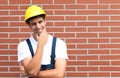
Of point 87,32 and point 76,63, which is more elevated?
point 87,32

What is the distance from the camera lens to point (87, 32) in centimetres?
440

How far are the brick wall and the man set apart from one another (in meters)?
0.93

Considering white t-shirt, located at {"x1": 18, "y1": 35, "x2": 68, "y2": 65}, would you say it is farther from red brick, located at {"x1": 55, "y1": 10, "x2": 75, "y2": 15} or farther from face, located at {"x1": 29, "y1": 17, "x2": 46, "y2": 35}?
red brick, located at {"x1": 55, "y1": 10, "x2": 75, "y2": 15}

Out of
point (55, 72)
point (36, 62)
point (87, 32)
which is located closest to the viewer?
point (36, 62)

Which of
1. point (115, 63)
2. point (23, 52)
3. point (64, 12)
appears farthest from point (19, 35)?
point (115, 63)

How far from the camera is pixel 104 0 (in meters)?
4.40

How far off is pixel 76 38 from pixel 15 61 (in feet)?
2.88

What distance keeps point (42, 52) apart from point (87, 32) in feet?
4.05

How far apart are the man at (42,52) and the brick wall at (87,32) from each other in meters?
0.93

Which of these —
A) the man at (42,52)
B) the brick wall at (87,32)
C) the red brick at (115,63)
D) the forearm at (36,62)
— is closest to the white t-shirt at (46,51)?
the man at (42,52)

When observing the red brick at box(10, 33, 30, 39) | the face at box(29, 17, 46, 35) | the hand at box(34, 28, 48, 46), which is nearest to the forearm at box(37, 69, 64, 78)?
the hand at box(34, 28, 48, 46)

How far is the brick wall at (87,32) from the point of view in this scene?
14.4ft

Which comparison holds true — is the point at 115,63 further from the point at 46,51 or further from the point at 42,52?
the point at 42,52

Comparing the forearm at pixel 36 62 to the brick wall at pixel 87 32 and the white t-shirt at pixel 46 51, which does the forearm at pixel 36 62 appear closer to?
the white t-shirt at pixel 46 51
